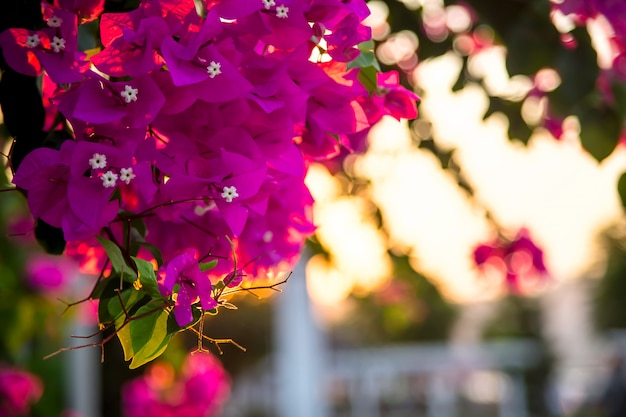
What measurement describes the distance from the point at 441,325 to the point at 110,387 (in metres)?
11.2

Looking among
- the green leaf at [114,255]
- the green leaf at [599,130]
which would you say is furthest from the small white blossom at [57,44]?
the green leaf at [599,130]

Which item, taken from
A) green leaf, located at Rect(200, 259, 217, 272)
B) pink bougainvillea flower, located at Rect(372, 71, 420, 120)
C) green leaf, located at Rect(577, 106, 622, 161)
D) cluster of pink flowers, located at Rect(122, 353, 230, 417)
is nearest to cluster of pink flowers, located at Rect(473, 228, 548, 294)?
cluster of pink flowers, located at Rect(122, 353, 230, 417)

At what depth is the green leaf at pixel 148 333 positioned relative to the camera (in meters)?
0.47

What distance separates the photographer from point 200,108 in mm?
509

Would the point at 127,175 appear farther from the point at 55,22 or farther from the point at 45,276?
the point at 45,276

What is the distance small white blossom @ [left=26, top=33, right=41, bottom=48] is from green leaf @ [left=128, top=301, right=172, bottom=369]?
175mm

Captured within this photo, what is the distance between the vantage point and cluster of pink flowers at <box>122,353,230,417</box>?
2125 mm

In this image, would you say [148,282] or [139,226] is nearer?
[148,282]

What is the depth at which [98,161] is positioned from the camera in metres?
0.47

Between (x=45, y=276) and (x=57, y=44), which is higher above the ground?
(x=57, y=44)

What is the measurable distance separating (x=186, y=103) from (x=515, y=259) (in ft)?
5.40

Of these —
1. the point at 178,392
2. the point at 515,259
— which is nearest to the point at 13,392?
the point at 178,392

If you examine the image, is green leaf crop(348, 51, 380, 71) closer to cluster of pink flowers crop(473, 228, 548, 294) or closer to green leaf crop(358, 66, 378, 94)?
green leaf crop(358, 66, 378, 94)

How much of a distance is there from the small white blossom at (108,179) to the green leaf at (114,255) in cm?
4
